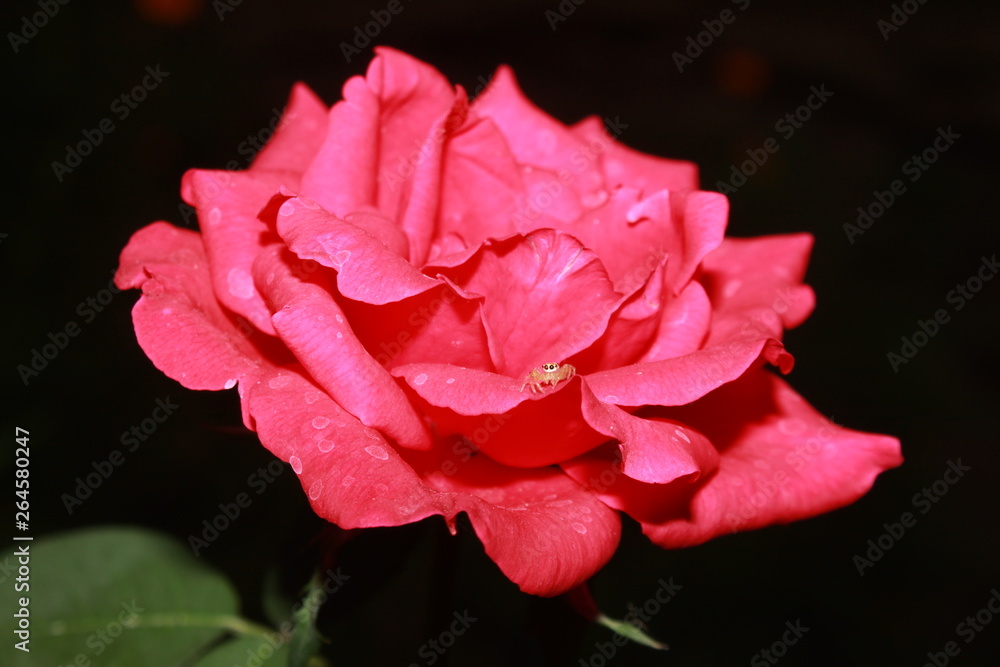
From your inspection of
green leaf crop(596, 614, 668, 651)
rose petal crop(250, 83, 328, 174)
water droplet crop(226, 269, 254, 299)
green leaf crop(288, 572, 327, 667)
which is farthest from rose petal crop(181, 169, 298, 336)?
green leaf crop(596, 614, 668, 651)

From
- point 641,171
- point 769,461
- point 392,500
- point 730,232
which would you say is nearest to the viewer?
point 392,500

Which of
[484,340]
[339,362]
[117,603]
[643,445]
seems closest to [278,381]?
[339,362]

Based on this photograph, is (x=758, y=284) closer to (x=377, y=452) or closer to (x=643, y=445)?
(x=643, y=445)

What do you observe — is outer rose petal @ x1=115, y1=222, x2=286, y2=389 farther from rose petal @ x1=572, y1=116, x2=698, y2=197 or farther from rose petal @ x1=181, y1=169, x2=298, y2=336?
rose petal @ x1=572, y1=116, x2=698, y2=197

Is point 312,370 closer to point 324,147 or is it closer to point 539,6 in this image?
point 324,147

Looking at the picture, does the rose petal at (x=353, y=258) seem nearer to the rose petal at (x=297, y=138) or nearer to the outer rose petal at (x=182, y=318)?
the outer rose petal at (x=182, y=318)

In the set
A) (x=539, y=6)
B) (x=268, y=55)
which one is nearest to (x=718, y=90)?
(x=539, y=6)
